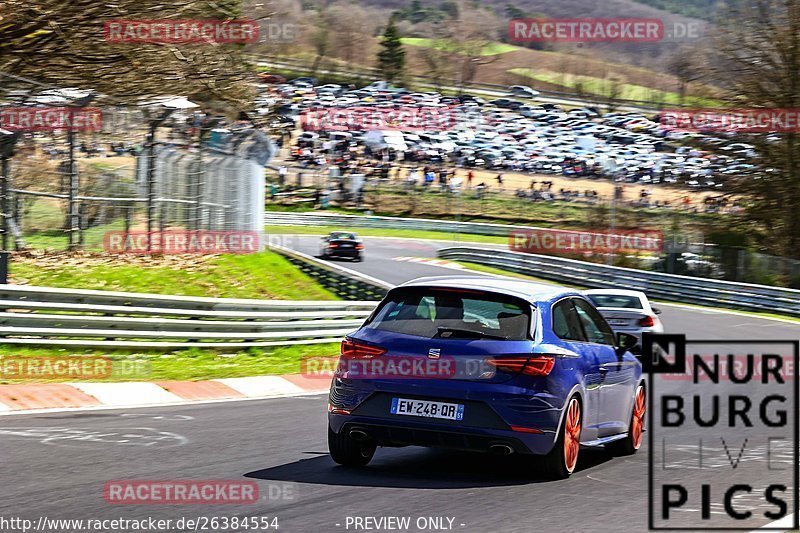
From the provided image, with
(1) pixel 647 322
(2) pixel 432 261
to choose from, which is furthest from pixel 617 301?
(2) pixel 432 261

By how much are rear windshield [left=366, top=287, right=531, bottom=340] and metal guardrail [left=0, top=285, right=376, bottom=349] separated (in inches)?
266

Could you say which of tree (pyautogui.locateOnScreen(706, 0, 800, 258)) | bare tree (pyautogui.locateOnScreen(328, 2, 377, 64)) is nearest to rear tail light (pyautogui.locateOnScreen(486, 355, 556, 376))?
tree (pyautogui.locateOnScreen(706, 0, 800, 258))

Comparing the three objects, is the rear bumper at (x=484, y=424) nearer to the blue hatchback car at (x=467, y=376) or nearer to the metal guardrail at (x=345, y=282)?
the blue hatchback car at (x=467, y=376)

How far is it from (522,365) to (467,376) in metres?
0.38

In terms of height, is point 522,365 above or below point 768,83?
below

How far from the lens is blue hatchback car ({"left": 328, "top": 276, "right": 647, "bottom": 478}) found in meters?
7.60

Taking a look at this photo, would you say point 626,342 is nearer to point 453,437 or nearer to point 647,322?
point 453,437

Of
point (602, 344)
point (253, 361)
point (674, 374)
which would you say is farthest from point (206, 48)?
point (602, 344)

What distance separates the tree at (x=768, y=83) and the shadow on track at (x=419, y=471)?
33.3 metres

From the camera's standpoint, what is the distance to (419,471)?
813 cm

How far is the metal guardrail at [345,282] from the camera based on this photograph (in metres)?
22.7

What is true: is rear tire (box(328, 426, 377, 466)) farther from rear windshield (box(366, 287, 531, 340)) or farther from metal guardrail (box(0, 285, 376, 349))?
metal guardrail (box(0, 285, 376, 349))

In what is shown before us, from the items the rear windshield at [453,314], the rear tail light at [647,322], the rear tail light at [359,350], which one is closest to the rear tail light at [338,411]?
the rear tail light at [359,350]

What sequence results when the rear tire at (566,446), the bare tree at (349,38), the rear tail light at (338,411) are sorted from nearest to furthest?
the rear tire at (566,446)
the rear tail light at (338,411)
the bare tree at (349,38)
